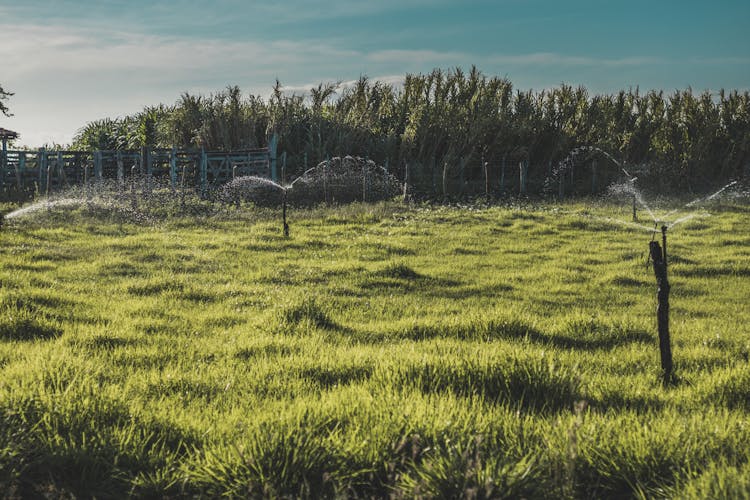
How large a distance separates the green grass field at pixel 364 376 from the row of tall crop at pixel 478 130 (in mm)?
23874

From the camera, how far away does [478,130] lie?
3997 cm

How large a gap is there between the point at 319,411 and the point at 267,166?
106 ft

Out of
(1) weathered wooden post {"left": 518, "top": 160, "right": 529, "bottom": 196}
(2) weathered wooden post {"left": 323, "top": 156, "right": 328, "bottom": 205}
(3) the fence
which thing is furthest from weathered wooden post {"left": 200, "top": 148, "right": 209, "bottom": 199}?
(1) weathered wooden post {"left": 518, "top": 160, "right": 529, "bottom": 196}

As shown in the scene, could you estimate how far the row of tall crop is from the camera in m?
39.5

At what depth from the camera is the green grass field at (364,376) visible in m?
4.10

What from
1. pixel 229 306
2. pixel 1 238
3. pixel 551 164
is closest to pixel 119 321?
pixel 229 306

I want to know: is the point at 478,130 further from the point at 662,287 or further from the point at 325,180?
the point at 662,287

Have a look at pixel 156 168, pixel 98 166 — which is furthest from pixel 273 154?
pixel 98 166

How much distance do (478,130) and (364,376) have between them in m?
35.4

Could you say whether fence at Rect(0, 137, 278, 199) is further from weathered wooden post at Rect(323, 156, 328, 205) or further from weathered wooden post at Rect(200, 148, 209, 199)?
weathered wooden post at Rect(323, 156, 328, 205)

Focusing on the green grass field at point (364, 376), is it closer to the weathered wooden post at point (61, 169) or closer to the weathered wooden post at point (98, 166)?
the weathered wooden post at point (98, 166)

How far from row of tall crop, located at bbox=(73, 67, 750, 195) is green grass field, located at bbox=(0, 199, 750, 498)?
78.3ft

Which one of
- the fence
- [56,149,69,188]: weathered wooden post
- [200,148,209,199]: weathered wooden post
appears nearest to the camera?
[200,148,209,199]: weathered wooden post

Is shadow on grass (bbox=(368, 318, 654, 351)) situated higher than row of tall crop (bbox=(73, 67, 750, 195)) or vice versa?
row of tall crop (bbox=(73, 67, 750, 195))
